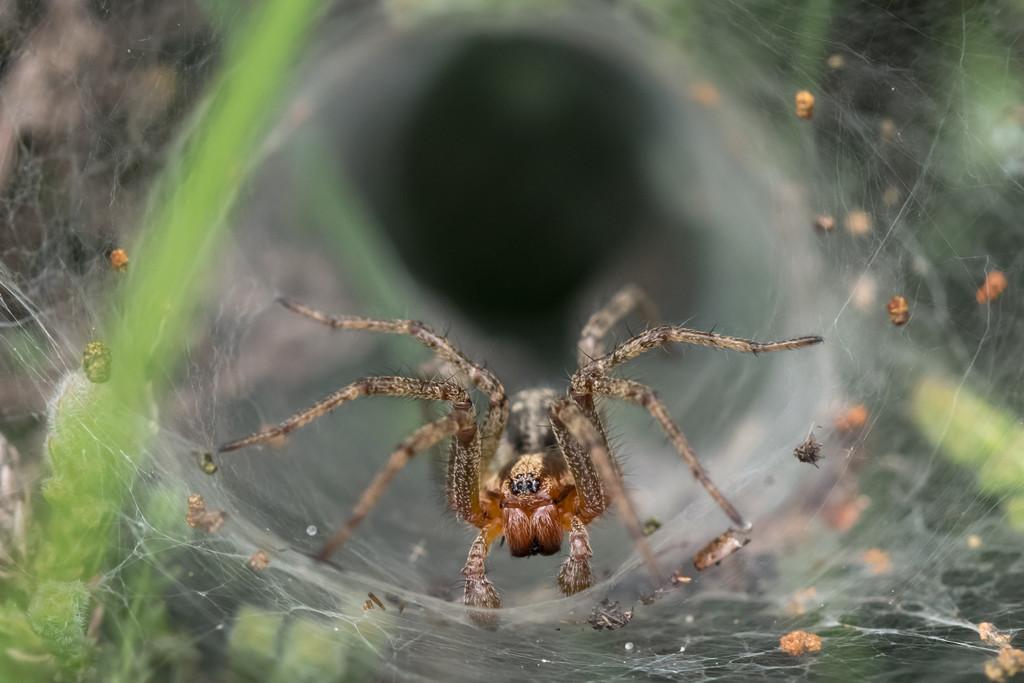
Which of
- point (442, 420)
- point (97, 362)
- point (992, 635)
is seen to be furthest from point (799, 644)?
point (97, 362)

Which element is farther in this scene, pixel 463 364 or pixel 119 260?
pixel 463 364

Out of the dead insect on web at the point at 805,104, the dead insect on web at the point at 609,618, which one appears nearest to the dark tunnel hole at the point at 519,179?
the dead insect on web at the point at 805,104

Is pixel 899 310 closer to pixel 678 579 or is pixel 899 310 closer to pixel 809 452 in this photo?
pixel 809 452

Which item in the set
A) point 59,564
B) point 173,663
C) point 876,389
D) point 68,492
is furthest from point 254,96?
point 876,389

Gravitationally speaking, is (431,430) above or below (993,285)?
below

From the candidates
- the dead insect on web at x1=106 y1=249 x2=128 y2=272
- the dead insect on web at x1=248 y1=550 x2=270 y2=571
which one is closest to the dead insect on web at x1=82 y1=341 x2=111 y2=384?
the dead insect on web at x1=106 y1=249 x2=128 y2=272

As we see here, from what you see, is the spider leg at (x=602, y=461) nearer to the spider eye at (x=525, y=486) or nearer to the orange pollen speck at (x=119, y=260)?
the spider eye at (x=525, y=486)
